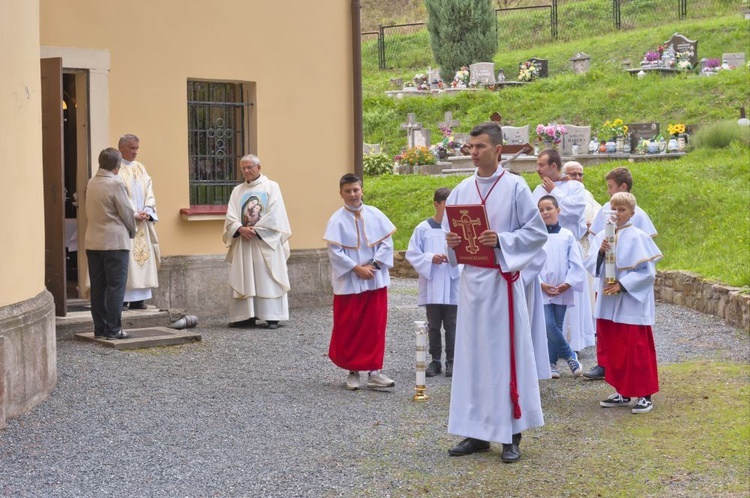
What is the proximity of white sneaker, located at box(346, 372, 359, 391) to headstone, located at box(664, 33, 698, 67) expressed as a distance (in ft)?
76.7

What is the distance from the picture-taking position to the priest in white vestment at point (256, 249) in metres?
12.1

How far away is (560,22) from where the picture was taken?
41.1 meters

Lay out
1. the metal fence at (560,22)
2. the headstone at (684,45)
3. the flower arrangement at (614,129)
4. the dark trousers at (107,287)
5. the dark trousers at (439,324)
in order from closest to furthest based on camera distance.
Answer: the dark trousers at (439,324) < the dark trousers at (107,287) < the flower arrangement at (614,129) < the headstone at (684,45) < the metal fence at (560,22)

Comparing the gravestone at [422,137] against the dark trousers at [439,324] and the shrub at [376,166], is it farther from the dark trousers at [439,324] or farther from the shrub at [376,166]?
the dark trousers at [439,324]

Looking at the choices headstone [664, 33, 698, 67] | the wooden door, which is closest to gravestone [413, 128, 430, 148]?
headstone [664, 33, 698, 67]

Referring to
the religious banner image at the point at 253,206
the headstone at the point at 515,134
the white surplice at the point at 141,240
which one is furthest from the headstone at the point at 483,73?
the white surplice at the point at 141,240

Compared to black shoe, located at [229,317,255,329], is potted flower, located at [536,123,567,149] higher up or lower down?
higher up

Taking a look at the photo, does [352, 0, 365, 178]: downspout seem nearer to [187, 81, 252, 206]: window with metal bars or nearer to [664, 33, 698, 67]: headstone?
[187, 81, 252, 206]: window with metal bars

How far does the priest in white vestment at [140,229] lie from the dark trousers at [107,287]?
4.79 ft

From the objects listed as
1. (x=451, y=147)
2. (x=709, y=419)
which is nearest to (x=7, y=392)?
(x=709, y=419)

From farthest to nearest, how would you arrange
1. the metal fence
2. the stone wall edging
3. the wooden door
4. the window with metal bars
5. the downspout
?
the metal fence
the downspout
the window with metal bars
the stone wall edging
the wooden door

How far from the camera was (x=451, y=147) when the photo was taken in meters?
25.5

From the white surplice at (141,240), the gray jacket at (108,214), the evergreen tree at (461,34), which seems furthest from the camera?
the evergreen tree at (461,34)

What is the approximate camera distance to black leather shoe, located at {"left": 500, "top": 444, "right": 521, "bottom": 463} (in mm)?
6508
